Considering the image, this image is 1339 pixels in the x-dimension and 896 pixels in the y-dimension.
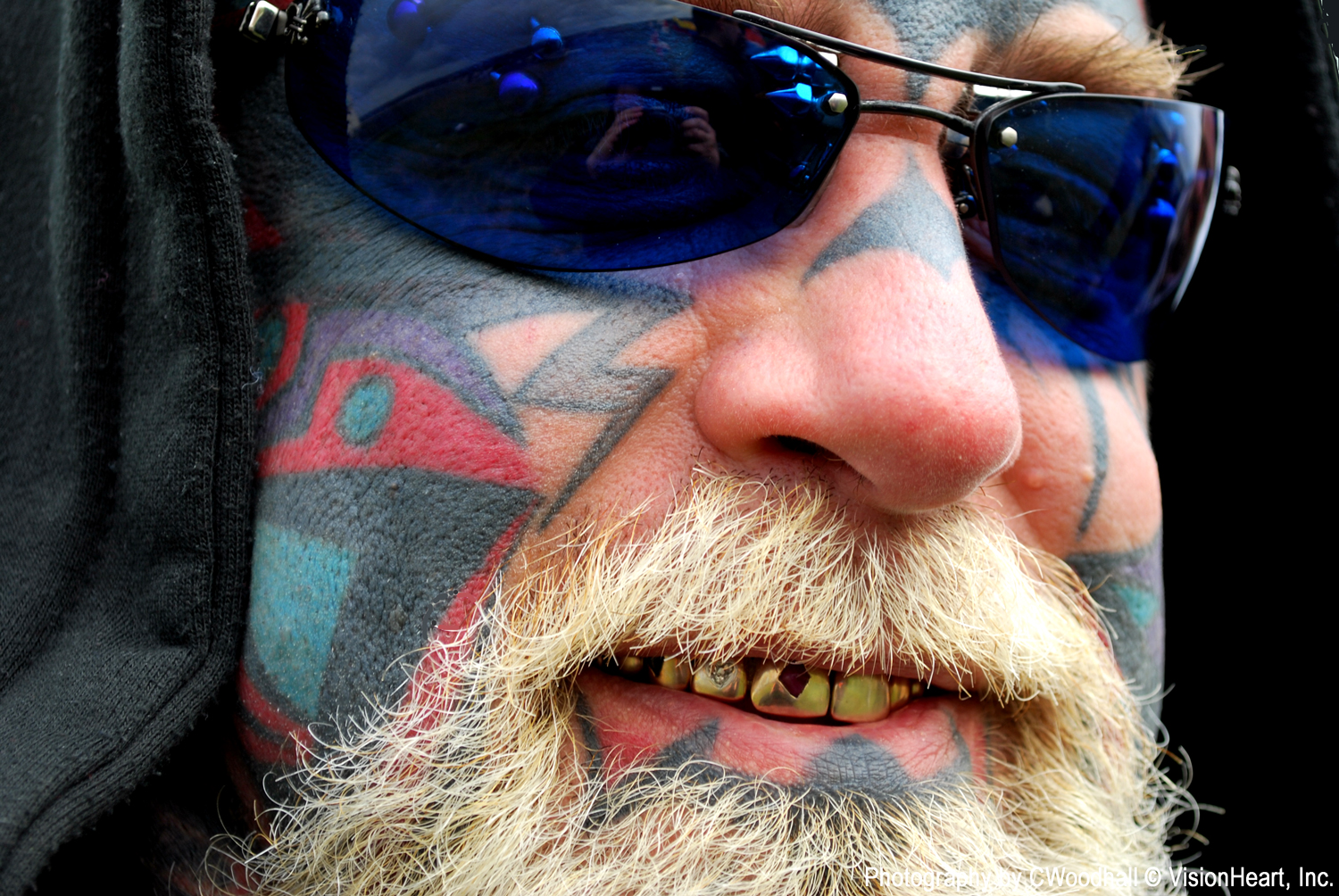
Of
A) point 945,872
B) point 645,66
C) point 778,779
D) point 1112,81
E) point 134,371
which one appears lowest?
point 945,872

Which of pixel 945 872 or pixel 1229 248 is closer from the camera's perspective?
pixel 945 872

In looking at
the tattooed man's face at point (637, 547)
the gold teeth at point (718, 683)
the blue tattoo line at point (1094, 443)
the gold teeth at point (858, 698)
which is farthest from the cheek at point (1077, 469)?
the gold teeth at point (718, 683)

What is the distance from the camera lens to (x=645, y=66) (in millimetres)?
1009

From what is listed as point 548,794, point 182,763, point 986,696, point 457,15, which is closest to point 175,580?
point 182,763

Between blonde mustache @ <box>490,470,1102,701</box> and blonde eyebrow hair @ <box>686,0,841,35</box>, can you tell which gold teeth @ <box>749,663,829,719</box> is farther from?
blonde eyebrow hair @ <box>686,0,841,35</box>

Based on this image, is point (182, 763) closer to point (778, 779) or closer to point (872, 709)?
point (778, 779)

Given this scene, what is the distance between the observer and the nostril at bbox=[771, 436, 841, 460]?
105 cm

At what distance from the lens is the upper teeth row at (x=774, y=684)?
1.07 m

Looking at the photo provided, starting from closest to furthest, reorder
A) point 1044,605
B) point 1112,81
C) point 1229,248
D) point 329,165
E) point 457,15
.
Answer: point 457,15 < point 329,165 < point 1044,605 < point 1112,81 < point 1229,248

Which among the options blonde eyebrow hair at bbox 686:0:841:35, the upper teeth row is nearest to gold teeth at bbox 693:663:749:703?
the upper teeth row

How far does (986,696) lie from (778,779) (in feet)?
1.05

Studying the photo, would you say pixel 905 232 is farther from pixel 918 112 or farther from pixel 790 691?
pixel 790 691

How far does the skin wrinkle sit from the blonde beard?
0.89ft

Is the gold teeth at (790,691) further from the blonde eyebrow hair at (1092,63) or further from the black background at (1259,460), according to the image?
the black background at (1259,460)
